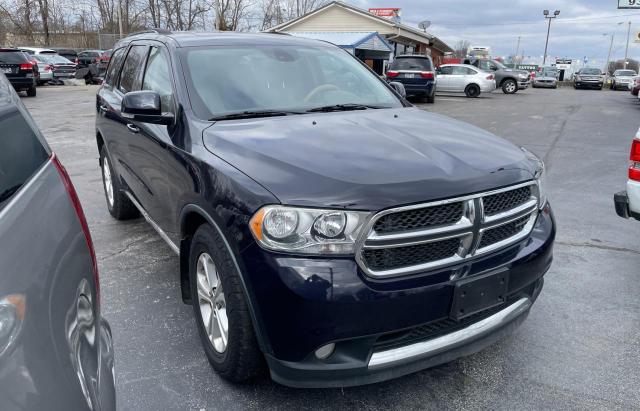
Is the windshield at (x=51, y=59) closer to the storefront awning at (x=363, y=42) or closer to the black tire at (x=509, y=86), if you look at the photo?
the storefront awning at (x=363, y=42)

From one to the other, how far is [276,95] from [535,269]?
75.2 inches

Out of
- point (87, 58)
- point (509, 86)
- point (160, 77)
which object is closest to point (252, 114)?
point (160, 77)

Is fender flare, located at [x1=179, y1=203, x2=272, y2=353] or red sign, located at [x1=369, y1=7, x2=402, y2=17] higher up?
red sign, located at [x1=369, y1=7, x2=402, y2=17]

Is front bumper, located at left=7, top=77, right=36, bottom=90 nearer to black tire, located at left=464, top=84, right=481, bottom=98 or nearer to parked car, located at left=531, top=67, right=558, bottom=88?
black tire, located at left=464, top=84, right=481, bottom=98

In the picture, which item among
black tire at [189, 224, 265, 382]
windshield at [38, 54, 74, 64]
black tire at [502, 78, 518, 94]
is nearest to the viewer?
black tire at [189, 224, 265, 382]

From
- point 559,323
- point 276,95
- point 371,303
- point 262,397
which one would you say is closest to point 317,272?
point 371,303

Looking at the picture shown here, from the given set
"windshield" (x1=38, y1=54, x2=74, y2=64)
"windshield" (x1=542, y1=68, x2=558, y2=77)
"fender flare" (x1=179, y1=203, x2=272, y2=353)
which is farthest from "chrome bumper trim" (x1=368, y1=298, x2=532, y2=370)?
"windshield" (x1=542, y1=68, x2=558, y2=77)

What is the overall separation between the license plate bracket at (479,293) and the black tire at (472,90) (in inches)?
915

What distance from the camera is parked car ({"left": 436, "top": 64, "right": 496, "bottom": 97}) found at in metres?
23.9

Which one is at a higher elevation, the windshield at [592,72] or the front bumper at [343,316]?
the windshield at [592,72]

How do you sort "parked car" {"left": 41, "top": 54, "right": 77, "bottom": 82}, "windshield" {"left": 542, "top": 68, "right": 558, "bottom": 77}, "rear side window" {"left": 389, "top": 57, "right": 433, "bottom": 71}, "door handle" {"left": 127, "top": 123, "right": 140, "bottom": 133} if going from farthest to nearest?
"windshield" {"left": 542, "top": 68, "right": 558, "bottom": 77}
"parked car" {"left": 41, "top": 54, "right": 77, "bottom": 82}
"rear side window" {"left": 389, "top": 57, "right": 433, "bottom": 71}
"door handle" {"left": 127, "top": 123, "right": 140, "bottom": 133}

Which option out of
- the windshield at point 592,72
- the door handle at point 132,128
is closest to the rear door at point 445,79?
the windshield at point 592,72

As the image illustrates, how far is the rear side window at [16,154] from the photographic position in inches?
53.7

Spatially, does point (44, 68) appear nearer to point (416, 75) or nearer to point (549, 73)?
point (416, 75)
